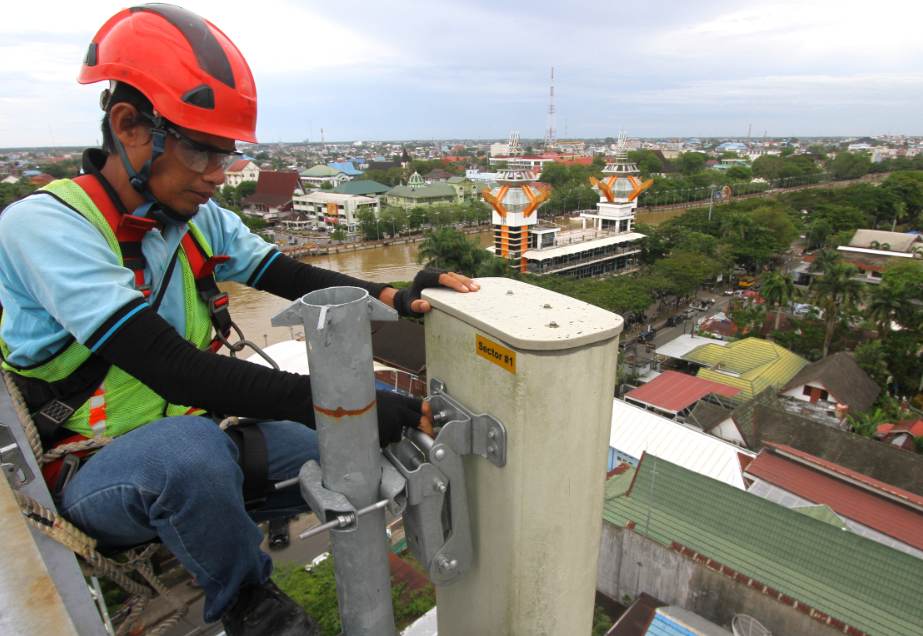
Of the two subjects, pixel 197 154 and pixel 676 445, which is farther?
pixel 676 445

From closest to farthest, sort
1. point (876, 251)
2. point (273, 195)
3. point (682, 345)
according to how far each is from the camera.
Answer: point (682, 345) → point (876, 251) → point (273, 195)

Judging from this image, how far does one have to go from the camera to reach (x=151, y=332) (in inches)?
48.5

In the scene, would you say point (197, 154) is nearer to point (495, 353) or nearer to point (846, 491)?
point (495, 353)

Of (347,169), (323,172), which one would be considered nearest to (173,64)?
(323,172)

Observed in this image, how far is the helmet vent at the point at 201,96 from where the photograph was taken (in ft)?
4.44

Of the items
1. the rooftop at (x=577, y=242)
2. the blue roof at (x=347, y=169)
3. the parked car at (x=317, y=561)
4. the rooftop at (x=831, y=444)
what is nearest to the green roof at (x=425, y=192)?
the rooftop at (x=577, y=242)

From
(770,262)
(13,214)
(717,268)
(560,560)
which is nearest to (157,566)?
(13,214)

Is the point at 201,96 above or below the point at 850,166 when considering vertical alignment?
above

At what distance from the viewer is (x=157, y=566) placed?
1.69m

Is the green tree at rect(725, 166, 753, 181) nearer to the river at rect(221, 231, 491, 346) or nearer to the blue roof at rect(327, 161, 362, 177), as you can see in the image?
the river at rect(221, 231, 491, 346)

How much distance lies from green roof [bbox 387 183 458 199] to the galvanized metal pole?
41776 millimetres

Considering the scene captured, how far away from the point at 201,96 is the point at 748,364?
619 inches

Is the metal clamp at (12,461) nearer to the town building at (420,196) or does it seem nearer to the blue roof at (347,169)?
the town building at (420,196)

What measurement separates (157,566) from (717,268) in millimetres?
23974
